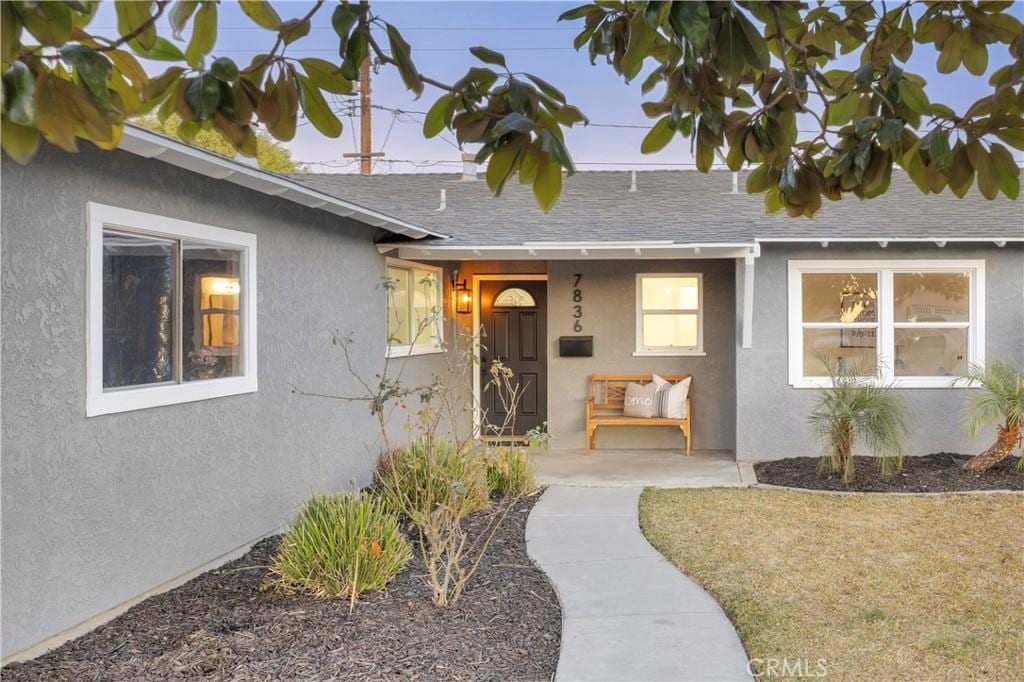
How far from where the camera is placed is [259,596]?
518 cm

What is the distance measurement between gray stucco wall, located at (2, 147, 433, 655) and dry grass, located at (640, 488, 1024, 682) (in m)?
3.22

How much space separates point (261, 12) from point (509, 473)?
678 cm

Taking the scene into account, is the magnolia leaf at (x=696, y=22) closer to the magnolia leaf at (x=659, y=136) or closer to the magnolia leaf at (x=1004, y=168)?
the magnolia leaf at (x=659, y=136)

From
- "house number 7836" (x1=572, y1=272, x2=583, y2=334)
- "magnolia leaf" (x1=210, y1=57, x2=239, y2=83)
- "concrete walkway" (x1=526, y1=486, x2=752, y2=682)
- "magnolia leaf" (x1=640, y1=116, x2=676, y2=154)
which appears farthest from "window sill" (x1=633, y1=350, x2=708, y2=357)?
"magnolia leaf" (x1=210, y1=57, x2=239, y2=83)

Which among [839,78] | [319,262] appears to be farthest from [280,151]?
[839,78]

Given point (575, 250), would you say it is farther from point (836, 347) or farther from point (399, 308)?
point (836, 347)

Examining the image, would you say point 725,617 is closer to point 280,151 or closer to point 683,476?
point 683,476

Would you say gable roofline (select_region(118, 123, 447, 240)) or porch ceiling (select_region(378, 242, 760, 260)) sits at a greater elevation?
gable roofline (select_region(118, 123, 447, 240))

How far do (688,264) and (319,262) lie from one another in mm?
5441

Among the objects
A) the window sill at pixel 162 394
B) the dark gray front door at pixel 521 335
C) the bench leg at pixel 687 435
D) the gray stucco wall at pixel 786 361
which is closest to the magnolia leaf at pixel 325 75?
the window sill at pixel 162 394

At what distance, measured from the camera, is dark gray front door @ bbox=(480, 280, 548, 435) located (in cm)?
1270

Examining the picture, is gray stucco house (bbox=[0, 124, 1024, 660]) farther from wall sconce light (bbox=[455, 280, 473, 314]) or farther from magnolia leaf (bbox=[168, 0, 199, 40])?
magnolia leaf (bbox=[168, 0, 199, 40])

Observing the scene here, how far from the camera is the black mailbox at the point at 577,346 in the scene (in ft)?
38.3

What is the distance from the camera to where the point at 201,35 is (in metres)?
1.72
